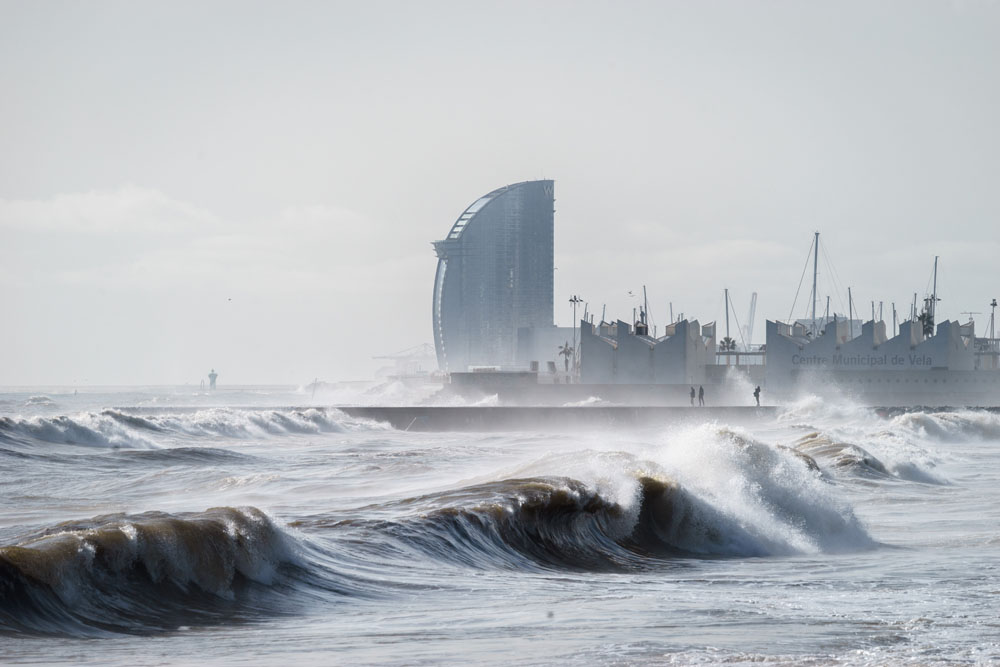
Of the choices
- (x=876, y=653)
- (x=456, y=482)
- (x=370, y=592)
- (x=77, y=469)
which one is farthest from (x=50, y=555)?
(x=77, y=469)

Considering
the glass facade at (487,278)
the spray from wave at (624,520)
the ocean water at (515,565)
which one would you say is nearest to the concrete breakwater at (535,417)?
the ocean water at (515,565)

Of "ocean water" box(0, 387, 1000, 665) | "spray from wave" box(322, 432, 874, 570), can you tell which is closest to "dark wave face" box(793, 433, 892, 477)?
"ocean water" box(0, 387, 1000, 665)

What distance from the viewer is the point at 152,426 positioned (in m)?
41.1

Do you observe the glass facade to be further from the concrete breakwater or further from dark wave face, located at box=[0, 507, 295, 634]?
dark wave face, located at box=[0, 507, 295, 634]

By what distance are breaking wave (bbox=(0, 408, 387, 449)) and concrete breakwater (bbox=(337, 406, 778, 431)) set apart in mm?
1658

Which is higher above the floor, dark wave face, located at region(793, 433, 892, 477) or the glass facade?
the glass facade

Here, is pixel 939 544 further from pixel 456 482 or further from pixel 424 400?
pixel 424 400

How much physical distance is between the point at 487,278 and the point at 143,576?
172 metres

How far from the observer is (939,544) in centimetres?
1345

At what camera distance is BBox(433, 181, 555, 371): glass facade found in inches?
7042

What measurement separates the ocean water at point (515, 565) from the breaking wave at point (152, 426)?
31.8ft

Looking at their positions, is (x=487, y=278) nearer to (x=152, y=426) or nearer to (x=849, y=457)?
(x=152, y=426)

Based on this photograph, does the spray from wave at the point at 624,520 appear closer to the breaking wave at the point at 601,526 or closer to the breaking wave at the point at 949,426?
the breaking wave at the point at 601,526

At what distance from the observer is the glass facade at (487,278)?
179 m
